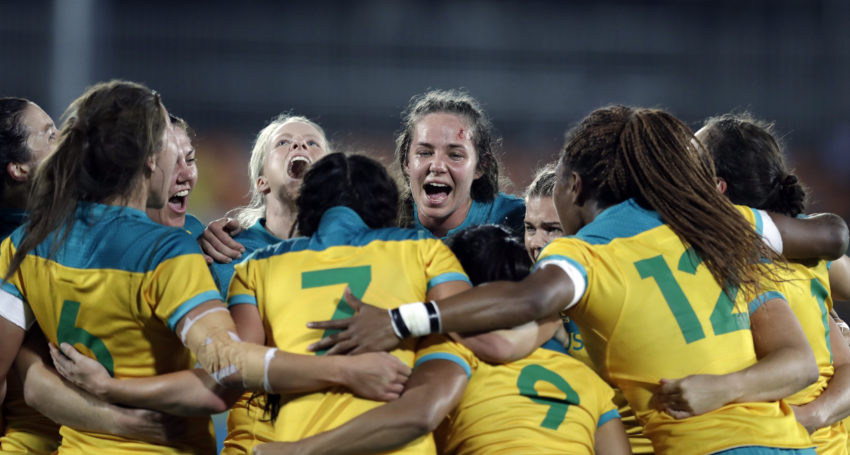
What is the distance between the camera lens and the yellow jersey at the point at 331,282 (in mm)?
2662

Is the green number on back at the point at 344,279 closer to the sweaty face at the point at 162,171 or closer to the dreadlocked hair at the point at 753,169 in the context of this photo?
the sweaty face at the point at 162,171

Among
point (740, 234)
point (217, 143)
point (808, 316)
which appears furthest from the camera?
point (217, 143)

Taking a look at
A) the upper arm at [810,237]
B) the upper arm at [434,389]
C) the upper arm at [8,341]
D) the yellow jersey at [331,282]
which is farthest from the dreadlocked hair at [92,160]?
the upper arm at [810,237]

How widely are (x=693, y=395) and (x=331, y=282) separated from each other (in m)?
1.17

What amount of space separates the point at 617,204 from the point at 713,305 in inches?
18.3

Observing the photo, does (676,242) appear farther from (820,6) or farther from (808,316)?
(820,6)

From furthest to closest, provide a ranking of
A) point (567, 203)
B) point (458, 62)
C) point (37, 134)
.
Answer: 1. point (458, 62)
2. point (37, 134)
3. point (567, 203)

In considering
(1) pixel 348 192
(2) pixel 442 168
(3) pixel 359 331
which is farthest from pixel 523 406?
(2) pixel 442 168

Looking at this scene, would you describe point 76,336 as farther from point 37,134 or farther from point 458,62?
point 458,62

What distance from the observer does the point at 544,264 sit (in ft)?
9.21

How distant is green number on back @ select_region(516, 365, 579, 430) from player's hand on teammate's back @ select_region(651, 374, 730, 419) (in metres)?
0.30

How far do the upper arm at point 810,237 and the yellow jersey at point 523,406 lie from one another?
920 millimetres

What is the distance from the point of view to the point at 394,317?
2652 mm

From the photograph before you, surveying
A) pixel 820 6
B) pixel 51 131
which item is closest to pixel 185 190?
pixel 51 131
